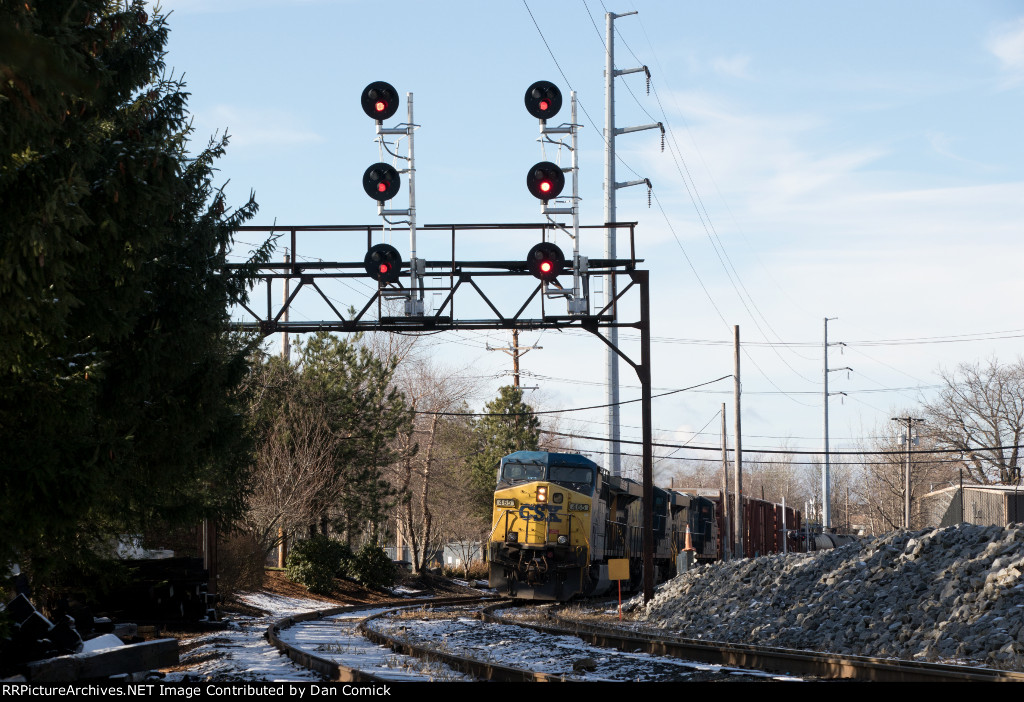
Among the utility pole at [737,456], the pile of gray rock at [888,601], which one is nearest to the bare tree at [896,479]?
the utility pole at [737,456]

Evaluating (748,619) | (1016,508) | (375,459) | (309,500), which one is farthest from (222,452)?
(1016,508)

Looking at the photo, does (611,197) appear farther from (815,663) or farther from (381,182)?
(815,663)

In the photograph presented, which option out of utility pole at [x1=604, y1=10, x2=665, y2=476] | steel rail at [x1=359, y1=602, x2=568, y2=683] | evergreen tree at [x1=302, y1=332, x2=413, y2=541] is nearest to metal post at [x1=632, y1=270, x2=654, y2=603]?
utility pole at [x1=604, y1=10, x2=665, y2=476]

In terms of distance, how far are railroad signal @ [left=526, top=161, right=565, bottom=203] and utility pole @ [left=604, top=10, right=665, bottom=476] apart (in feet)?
13.4

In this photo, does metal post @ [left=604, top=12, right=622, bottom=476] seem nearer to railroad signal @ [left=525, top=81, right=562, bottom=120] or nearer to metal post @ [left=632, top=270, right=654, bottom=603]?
metal post @ [left=632, top=270, right=654, bottom=603]

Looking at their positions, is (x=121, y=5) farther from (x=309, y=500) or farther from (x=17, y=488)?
(x=309, y=500)

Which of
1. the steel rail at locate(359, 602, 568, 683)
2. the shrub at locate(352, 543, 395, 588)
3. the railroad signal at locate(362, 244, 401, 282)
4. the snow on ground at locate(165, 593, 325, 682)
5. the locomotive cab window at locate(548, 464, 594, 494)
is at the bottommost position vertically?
the shrub at locate(352, 543, 395, 588)

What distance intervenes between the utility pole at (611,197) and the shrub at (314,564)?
10.4 m

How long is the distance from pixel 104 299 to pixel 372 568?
27.2 m

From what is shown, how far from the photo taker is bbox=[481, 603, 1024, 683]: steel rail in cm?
1011

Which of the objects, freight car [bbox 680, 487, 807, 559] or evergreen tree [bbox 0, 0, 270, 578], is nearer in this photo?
evergreen tree [bbox 0, 0, 270, 578]

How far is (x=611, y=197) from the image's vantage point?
105ft

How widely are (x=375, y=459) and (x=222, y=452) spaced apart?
24568 mm

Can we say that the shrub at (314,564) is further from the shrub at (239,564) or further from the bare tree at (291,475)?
the shrub at (239,564)
